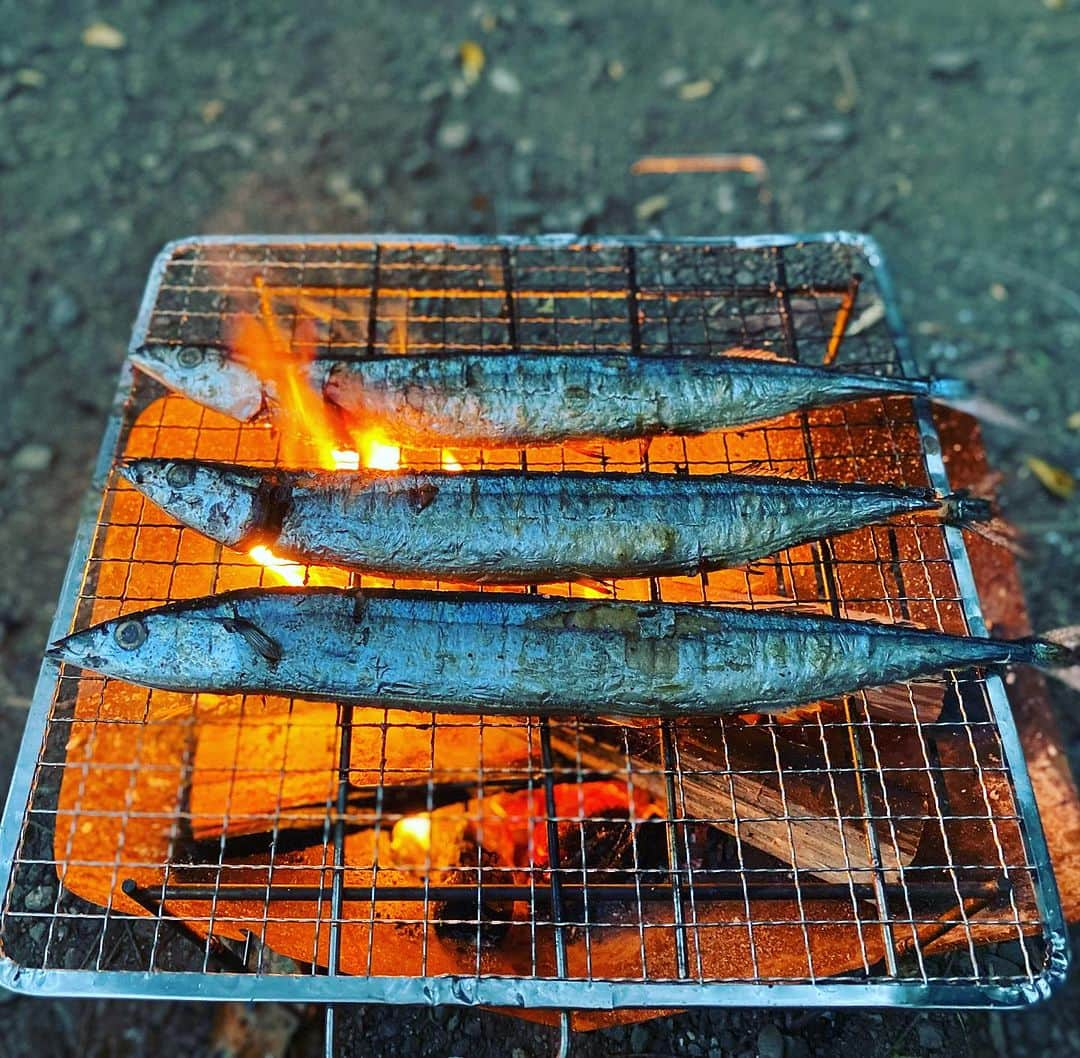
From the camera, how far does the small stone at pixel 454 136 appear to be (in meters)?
6.83

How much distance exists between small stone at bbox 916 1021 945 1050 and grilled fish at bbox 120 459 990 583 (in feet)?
7.19

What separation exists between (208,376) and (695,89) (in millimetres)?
5610

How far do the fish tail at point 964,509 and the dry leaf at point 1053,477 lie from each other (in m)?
2.42

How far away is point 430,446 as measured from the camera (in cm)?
384

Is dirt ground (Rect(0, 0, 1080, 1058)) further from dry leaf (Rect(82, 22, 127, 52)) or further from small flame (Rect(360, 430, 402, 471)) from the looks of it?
small flame (Rect(360, 430, 402, 471))

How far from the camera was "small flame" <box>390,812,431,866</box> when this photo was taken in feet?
12.1

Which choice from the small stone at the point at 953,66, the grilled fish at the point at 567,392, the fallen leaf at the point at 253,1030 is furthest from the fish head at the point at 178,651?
the small stone at the point at 953,66

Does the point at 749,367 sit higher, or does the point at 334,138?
the point at 334,138

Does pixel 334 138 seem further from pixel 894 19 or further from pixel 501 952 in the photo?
pixel 501 952

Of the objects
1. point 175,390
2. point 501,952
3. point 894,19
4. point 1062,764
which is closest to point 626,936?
point 501,952

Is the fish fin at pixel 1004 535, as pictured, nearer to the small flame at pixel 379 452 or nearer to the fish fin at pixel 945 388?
the fish fin at pixel 945 388

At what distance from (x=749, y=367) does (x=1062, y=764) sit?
263 centimetres

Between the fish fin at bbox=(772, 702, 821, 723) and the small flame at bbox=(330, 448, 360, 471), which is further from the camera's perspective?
the small flame at bbox=(330, 448, 360, 471)

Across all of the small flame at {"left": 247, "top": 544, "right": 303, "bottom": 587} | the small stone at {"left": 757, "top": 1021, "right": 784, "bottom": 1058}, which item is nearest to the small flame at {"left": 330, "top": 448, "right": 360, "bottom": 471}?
the small flame at {"left": 247, "top": 544, "right": 303, "bottom": 587}
